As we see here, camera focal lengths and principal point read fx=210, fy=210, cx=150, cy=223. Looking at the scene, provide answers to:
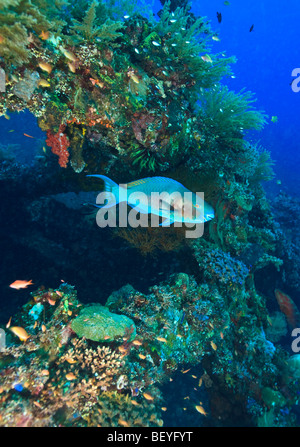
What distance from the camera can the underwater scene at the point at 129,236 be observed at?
3.10 m

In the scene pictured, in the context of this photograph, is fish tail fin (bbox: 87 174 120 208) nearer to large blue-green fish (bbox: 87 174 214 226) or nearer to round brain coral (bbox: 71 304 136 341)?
large blue-green fish (bbox: 87 174 214 226)

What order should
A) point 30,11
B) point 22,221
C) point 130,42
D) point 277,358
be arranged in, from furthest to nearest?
point 22,221 < point 277,358 < point 130,42 < point 30,11

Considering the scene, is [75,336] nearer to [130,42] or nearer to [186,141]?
[186,141]

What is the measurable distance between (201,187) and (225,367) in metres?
3.83

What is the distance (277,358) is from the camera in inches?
183

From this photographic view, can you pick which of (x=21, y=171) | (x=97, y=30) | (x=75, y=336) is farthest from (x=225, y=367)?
(x=21, y=171)

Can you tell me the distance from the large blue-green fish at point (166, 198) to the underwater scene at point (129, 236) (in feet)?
0.07

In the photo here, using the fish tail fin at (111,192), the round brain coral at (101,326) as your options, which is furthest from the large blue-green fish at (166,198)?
the round brain coral at (101,326)

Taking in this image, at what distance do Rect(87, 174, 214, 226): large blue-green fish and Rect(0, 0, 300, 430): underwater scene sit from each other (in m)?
0.02

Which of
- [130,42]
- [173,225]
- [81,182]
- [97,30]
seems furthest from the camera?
[81,182]

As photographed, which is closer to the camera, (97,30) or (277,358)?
(97,30)
